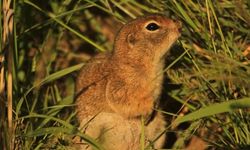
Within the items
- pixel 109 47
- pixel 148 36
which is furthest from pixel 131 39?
pixel 109 47

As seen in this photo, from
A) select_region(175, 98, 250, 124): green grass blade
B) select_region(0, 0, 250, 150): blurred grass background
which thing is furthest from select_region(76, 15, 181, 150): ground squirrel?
select_region(175, 98, 250, 124): green grass blade

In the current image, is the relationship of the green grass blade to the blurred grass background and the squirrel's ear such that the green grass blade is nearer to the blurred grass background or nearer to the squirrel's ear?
the blurred grass background

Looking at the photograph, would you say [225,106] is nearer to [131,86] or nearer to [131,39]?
[131,86]

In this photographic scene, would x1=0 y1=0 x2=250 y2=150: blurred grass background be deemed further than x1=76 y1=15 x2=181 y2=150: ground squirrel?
No

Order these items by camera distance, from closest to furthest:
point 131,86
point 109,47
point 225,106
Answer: point 225,106, point 131,86, point 109,47

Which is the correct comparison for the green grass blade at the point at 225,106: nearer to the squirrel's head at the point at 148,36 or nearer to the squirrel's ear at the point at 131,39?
the squirrel's head at the point at 148,36

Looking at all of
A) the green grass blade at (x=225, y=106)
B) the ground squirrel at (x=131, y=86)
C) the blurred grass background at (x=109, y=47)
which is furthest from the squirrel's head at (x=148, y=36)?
the green grass blade at (x=225, y=106)
